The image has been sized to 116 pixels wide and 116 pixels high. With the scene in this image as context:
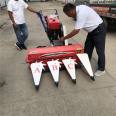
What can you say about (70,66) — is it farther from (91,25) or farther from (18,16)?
(18,16)

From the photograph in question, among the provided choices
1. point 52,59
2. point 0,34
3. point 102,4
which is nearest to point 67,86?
point 52,59

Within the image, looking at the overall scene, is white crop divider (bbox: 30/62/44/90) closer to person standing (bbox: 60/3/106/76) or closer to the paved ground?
the paved ground

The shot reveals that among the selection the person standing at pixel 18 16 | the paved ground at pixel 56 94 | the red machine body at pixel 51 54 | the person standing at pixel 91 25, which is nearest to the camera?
the paved ground at pixel 56 94

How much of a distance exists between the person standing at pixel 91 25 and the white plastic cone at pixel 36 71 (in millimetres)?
915

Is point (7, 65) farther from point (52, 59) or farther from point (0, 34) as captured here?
point (0, 34)

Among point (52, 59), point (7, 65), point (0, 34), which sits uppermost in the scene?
point (52, 59)

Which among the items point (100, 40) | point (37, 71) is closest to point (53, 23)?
point (100, 40)

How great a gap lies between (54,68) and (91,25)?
124 cm

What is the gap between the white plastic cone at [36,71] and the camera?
250 inches

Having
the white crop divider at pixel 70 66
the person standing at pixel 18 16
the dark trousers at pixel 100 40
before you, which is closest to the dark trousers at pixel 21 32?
the person standing at pixel 18 16

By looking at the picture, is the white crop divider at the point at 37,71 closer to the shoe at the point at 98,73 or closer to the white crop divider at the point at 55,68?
the white crop divider at the point at 55,68

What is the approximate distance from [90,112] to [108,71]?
2200mm

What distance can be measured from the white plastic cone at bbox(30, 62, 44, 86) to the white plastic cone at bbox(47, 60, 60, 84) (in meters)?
0.21

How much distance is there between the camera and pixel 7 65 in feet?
26.1
